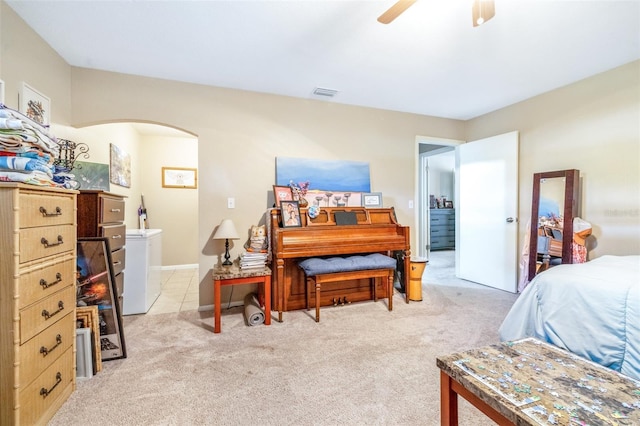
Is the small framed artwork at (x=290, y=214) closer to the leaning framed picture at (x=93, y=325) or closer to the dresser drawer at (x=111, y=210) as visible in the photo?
the dresser drawer at (x=111, y=210)

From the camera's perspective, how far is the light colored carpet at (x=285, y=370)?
1.46 metres

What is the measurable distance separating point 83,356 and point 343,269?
76.4 inches

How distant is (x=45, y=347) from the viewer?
1396mm

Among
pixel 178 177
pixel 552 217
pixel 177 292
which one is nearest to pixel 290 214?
pixel 177 292

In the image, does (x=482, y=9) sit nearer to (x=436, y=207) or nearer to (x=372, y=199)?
(x=372, y=199)

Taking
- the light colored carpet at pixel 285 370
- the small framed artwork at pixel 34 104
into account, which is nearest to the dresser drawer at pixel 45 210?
the small framed artwork at pixel 34 104

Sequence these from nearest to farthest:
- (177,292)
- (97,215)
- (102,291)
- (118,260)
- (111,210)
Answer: (102,291)
(97,215)
(111,210)
(118,260)
(177,292)

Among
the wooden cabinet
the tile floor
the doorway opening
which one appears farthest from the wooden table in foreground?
the wooden cabinet

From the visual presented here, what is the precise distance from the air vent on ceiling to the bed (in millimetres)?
2526

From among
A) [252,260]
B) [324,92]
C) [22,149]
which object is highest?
[324,92]

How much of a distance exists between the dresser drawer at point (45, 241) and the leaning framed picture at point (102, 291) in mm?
419

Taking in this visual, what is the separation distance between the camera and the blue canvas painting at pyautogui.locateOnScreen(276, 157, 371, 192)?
3207mm

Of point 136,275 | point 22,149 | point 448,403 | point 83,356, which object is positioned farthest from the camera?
point 136,275

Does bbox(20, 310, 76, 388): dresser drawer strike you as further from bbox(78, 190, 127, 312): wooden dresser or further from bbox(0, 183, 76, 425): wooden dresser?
bbox(78, 190, 127, 312): wooden dresser
